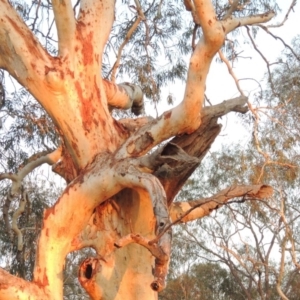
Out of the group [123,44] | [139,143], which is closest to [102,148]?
[139,143]

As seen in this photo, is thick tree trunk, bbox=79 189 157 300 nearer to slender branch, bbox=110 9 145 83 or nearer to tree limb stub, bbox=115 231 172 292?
tree limb stub, bbox=115 231 172 292

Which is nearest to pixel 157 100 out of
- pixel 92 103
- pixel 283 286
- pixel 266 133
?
pixel 266 133

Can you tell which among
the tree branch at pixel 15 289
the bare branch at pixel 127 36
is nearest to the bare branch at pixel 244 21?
the bare branch at pixel 127 36

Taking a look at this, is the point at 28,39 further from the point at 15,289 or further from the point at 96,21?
the point at 15,289

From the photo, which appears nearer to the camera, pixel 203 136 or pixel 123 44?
pixel 203 136

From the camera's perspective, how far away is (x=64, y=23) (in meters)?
4.36

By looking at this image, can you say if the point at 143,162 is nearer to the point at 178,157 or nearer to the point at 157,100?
the point at 178,157

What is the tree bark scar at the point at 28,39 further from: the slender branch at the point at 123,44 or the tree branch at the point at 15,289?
the slender branch at the point at 123,44

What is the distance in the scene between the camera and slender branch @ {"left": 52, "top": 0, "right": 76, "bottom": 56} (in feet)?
14.1

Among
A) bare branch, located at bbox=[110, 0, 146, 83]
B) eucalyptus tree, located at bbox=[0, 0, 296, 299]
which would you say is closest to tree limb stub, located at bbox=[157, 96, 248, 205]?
eucalyptus tree, located at bbox=[0, 0, 296, 299]

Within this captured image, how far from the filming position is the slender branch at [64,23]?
4301mm

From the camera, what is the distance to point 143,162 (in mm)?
3947

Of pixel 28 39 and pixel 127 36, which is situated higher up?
pixel 127 36

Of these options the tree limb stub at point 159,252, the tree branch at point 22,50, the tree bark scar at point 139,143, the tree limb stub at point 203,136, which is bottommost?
the tree limb stub at point 159,252
